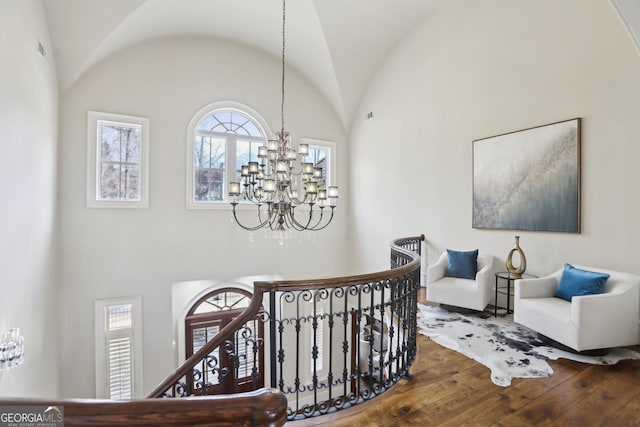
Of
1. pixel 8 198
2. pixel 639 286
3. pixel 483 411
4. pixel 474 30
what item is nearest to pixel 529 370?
pixel 483 411

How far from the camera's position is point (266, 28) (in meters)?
6.04

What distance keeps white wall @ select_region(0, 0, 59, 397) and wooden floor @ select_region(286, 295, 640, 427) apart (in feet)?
10.8

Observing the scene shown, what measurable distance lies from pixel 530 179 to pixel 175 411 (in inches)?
184

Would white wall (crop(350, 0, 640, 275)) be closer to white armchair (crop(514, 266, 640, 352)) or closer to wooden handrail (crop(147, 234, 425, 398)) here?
white armchair (crop(514, 266, 640, 352))

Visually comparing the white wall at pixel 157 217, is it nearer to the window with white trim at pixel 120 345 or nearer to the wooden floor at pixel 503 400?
the window with white trim at pixel 120 345

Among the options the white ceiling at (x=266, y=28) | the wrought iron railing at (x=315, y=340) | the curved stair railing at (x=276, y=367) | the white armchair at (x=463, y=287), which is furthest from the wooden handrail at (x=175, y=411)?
the white ceiling at (x=266, y=28)

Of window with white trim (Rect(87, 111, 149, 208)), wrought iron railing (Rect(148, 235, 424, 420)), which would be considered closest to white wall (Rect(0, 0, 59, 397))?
window with white trim (Rect(87, 111, 149, 208))

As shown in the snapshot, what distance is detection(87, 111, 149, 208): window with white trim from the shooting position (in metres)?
5.37

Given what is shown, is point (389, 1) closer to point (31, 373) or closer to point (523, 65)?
point (523, 65)

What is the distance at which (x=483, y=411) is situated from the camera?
7.23 feet

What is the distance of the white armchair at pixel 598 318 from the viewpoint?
9.33 feet

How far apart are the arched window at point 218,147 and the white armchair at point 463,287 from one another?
167 inches

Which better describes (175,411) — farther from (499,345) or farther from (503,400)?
(499,345)

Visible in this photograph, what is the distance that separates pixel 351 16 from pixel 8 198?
5.34 meters
